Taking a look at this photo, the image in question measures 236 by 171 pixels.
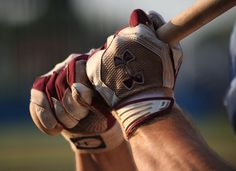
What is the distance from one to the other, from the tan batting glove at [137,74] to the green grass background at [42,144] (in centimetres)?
1084

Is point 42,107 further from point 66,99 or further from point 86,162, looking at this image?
point 86,162

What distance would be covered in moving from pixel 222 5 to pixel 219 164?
335mm

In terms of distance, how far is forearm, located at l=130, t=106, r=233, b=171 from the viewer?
5.68 ft

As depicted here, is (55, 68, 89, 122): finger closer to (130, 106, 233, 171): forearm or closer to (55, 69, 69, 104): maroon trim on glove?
(55, 69, 69, 104): maroon trim on glove

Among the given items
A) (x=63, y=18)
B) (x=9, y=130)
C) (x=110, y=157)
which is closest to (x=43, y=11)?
(x=63, y=18)

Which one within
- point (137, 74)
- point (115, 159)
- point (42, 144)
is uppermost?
point (137, 74)

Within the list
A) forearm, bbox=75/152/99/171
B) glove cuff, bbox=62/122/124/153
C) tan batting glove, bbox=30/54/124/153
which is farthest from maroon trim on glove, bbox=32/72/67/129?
forearm, bbox=75/152/99/171

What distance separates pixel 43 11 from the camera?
1694cm

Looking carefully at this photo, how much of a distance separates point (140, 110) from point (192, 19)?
0.23m

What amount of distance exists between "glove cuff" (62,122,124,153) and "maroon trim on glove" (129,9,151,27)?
0.39 metres

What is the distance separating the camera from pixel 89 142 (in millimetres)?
2307

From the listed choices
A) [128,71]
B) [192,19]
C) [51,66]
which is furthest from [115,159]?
[51,66]

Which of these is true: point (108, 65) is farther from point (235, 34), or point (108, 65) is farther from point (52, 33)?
point (52, 33)

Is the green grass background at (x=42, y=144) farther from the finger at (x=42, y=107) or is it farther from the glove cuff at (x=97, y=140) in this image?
the finger at (x=42, y=107)
